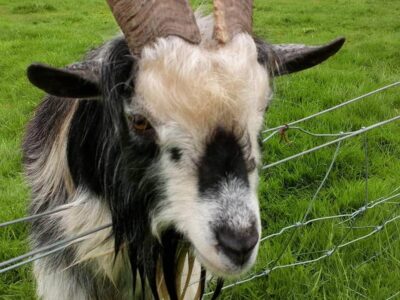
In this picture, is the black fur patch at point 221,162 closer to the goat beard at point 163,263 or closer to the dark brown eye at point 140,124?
the dark brown eye at point 140,124

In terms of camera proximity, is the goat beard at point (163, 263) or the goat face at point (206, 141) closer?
the goat face at point (206, 141)

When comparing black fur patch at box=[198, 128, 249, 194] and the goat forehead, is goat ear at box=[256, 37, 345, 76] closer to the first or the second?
the goat forehead

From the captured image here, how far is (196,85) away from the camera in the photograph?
1721 millimetres

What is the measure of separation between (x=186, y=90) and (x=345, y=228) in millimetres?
1993

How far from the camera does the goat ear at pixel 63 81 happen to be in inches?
68.8

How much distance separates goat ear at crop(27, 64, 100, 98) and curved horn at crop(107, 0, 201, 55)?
18cm

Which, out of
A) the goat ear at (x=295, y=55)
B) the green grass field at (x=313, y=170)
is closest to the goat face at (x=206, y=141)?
the goat ear at (x=295, y=55)

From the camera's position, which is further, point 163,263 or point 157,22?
point 163,263

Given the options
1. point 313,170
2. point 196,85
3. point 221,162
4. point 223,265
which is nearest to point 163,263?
point 223,265

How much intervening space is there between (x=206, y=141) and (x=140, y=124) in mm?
221

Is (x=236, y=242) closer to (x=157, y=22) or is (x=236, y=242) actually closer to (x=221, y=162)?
(x=221, y=162)

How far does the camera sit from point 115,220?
202 cm

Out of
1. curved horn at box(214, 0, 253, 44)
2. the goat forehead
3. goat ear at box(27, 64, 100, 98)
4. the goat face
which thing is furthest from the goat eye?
goat ear at box(27, 64, 100, 98)

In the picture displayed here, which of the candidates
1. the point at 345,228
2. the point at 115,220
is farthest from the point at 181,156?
the point at 345,228
